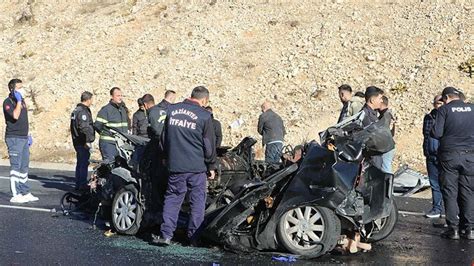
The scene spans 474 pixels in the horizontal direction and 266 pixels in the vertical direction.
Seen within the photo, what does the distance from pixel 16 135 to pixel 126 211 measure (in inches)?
134

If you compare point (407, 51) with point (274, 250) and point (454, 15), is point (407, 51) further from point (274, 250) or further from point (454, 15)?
point (274, 250)

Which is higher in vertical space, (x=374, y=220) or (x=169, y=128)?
(x=169, y=128)

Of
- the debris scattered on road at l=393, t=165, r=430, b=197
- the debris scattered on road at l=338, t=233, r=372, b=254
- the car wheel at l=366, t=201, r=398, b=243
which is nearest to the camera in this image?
the debris scattered on road at l=338, t=233, r=372, b=254

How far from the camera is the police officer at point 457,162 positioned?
911 cm

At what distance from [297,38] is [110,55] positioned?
6.86 m

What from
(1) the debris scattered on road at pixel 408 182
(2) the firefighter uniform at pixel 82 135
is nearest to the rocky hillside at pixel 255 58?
(1) the debris scattered on road at pixel 408 182

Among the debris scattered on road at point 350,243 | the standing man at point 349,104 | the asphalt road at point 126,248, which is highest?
the standing man at point 349,104

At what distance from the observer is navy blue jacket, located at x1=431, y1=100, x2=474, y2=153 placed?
9117 millimetres

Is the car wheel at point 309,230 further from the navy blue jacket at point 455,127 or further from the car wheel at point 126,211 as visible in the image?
the navy blue jacket at point 455,127

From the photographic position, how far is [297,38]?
24.4m

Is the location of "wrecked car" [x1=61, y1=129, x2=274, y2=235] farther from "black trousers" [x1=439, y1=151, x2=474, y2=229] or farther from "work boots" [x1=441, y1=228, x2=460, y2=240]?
"work boots" [x1=441, y1=228, x2=460, y2=240]

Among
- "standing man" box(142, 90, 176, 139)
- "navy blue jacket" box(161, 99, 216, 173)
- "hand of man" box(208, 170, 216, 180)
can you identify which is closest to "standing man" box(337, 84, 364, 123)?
"standing man" box(142, 90, 176, 139)

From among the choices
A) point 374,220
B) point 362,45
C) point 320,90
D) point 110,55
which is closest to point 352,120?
point 374,220

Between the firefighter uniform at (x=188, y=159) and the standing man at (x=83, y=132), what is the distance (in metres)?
4.46
